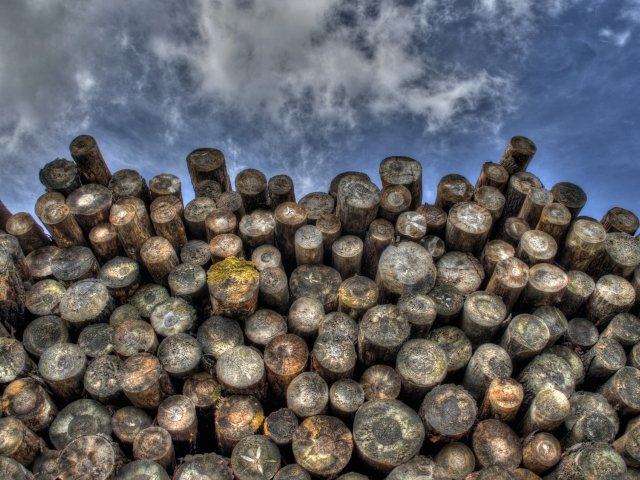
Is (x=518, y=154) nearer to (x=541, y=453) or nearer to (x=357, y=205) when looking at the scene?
(x=357, y=205)

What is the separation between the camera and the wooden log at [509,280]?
6469 mm

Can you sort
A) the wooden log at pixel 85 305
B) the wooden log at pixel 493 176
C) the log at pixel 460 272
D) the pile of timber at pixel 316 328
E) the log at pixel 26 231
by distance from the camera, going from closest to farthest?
the pile of timber at pixel 316 328 → the wooden log at pixel 85 305 → the log at pixel 460 272 → the log at pixel 26 231 → the wooden log at pixel 493 176

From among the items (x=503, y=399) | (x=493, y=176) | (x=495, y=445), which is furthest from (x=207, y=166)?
(x=495, y=445)

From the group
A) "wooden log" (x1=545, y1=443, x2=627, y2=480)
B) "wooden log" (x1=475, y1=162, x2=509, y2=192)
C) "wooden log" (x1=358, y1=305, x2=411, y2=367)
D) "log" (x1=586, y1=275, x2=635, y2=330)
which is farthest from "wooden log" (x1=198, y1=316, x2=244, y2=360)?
"log" (x1=586, y1=275, x2=635, y2=330)

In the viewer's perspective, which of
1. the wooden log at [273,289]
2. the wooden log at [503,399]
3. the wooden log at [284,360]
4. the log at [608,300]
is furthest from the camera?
the log at [608,300]

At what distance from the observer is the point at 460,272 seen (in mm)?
7082

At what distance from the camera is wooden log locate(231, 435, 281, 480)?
5.04 m

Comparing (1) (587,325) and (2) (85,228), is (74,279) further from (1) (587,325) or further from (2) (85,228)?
(1) (587,325)

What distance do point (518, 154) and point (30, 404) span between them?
774 cm

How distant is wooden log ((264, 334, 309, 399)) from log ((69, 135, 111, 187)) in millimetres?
4148

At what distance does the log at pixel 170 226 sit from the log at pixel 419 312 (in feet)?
10.9

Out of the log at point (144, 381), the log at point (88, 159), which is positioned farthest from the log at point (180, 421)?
the log at point (88, 159)

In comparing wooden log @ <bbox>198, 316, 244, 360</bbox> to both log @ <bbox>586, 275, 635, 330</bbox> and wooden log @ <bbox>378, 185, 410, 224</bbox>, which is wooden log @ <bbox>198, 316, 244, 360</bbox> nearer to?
wooden log @ <bbox>378, 185, 410, 224</bbox>

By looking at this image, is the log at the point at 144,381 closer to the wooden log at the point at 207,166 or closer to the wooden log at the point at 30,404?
the wooden log at the point at 30,404
